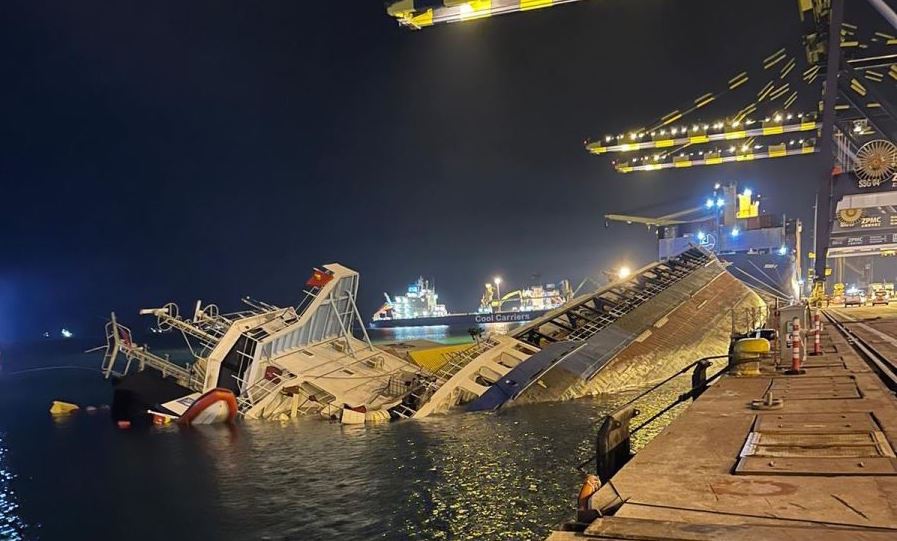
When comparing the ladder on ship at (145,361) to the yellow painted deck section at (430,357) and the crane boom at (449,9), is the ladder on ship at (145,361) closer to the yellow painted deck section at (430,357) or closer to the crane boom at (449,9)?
the yellow painted deck section at (430,357)

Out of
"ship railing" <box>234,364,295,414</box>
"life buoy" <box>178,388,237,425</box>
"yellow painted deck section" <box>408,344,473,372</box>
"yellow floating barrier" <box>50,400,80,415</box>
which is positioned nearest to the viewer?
"life buoy" <box>178,388,237,425</box>

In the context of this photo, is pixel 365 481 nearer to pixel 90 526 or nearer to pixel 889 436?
pixel 90 526

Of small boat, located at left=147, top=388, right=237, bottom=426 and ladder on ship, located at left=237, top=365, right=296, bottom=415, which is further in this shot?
ladder on ship, located at left=237, top=365, right=296, bottom=415

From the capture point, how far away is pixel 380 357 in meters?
37.2

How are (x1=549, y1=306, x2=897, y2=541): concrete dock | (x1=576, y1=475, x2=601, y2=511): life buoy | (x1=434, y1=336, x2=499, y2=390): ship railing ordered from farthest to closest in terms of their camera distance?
(x1=434, y1=336, x2=499, y2=390): ship railing → (x1=576, y1=475, x2=601, y2=511): life buoy → (x1=549, y1=306, x2=897, y2=541): concrete dock

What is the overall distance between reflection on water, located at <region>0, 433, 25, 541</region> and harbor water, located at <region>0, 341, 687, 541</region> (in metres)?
0.07

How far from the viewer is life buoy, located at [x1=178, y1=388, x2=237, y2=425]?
1219 inches

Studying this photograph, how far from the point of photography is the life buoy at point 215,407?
31.0 meters

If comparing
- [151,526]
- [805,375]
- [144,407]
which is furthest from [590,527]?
[144,407]

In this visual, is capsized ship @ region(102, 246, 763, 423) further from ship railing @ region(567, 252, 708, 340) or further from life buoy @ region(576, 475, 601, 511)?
life buoy @ region(576, 475, 601, 511)

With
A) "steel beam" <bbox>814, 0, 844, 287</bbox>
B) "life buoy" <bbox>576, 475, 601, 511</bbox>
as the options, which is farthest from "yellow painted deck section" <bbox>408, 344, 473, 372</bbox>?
"steel beam" <bbox>814, 0, 844, 287</bbox>

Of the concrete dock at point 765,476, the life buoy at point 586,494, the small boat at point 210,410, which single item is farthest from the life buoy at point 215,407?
the life buoy at point 586,494

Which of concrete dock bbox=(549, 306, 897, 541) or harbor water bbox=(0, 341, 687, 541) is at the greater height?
concrete dock bbox=(549, 306, 897, 541)

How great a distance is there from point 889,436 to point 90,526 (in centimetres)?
1987
